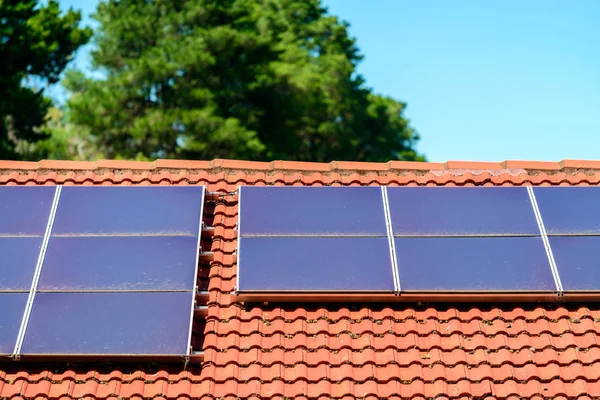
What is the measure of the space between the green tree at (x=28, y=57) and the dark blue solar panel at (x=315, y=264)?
84.9ft

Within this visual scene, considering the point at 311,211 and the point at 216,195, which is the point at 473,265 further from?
the point at 216,195

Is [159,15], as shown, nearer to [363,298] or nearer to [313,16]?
[313,16]

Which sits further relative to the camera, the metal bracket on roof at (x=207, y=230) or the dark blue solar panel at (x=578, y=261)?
the metal bracket on roof at (x=207, y=230)

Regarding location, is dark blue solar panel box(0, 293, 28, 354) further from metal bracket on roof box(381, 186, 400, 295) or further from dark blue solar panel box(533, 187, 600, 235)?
dark blue solar panel box(533, 187, 600, 235)

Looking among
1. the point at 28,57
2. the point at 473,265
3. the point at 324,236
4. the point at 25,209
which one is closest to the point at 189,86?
the point at 28,57

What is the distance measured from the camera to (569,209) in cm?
853

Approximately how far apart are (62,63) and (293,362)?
33.2 meters

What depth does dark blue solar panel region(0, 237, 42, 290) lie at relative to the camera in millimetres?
7469

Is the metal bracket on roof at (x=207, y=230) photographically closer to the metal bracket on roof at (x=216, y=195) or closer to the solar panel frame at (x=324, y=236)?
the solar panel frame at (x=324, y=236)

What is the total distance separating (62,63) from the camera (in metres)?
37.1

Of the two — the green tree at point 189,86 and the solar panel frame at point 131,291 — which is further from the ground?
the green tree at point 189,86

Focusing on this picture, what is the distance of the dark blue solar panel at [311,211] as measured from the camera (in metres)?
8.21

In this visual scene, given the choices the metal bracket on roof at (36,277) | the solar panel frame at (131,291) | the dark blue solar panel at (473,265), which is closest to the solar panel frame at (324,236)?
the dark blue solar panel at (473,265)

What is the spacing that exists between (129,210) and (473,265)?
12.3 ft
